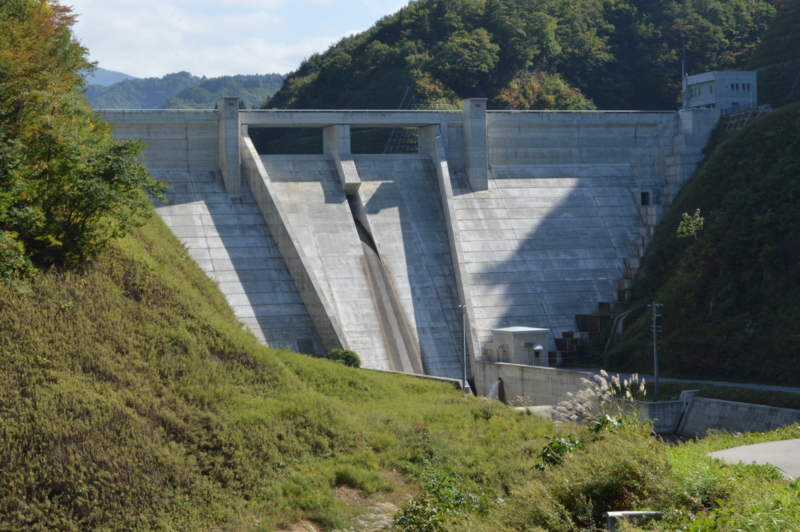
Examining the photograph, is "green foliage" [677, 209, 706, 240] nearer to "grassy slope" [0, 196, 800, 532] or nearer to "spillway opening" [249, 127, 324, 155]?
"grassy slope" [0, 196, 800, 532]

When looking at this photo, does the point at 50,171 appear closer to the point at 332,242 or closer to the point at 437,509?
the point at 437,509

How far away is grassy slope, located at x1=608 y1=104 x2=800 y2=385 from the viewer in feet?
105

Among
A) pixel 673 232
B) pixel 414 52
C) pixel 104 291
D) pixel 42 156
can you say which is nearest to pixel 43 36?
pixel 42 156

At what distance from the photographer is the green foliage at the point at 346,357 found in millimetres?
32188

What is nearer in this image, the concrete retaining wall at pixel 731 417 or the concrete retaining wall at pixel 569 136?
the concrete retaining wall at pixel 731 417

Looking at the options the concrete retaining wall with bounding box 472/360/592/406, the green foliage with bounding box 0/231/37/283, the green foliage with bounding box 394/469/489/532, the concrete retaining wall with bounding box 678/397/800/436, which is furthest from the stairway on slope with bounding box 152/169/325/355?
the green foliage with bounding box 394/469/489/532

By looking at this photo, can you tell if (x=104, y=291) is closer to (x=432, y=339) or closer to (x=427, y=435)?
(x=427, y=435)

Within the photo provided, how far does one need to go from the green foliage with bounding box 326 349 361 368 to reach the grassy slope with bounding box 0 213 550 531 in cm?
679

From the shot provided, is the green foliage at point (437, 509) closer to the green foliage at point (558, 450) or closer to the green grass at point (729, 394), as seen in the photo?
the green foliage at point (558, 450)

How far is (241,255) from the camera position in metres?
35.5

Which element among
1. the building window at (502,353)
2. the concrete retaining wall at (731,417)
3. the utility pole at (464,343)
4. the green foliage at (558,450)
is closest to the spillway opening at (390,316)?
the utility pole at (464,343)

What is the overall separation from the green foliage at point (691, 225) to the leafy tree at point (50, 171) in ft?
78.2

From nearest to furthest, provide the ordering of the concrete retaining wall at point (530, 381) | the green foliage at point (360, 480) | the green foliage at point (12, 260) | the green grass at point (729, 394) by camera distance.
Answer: the green foliage at point (360, 480) → the green foliage at point (12, 260) → the green grass at point (729, 394) → the concrete retaining wall at point (530, 381)

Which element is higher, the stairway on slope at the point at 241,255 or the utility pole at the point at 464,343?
the stairway on slope at the point at 241,255
